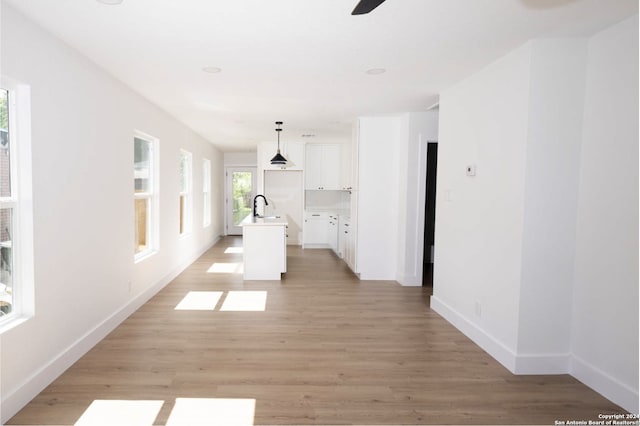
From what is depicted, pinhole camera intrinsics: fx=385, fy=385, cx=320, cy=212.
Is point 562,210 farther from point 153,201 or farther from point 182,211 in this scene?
point 182,211

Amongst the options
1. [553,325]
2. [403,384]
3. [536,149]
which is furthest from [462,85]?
[403,384]

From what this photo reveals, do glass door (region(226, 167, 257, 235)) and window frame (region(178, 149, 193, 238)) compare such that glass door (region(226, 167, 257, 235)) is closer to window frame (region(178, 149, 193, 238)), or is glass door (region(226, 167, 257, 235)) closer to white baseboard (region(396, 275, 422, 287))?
window frame (region(178, 149, 193, 238))

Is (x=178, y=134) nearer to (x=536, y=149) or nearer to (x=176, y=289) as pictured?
(x=176, y=289)

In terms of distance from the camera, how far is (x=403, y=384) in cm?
265

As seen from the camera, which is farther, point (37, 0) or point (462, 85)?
point (462, 85)

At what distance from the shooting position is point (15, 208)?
2414 millimetres

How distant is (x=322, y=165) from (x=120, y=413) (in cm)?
675

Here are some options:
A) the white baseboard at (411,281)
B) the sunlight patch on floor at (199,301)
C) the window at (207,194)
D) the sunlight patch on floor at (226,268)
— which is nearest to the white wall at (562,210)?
the white baseboard at (411,281)

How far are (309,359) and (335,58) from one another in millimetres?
2393

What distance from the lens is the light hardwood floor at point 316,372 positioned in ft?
7.59

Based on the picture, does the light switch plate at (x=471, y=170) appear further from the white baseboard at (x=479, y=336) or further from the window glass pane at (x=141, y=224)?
the window glass pane at (x=141, y=224)

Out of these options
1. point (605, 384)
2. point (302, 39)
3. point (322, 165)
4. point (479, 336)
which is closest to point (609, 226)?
point (605, 384)

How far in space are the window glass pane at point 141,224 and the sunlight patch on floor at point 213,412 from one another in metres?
2.57

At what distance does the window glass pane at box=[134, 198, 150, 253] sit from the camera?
4531 millimetres
